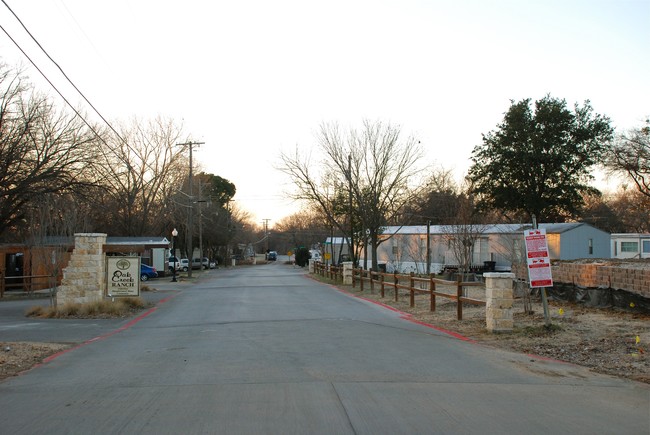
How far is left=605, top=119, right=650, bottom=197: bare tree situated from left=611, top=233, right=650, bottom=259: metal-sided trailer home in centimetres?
1019

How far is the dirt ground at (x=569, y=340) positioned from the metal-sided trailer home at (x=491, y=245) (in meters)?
16.8

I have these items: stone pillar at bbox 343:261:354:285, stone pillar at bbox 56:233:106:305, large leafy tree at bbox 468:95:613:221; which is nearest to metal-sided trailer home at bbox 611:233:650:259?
large leafy tree at bbox 468:95:613:221

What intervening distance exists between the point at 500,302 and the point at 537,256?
52.1 inches

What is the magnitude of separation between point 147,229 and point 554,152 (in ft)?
115

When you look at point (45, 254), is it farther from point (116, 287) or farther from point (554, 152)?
point (554, 152)

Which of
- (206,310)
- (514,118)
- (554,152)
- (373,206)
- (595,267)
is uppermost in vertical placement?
(514,118)

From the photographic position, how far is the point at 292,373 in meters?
8.20

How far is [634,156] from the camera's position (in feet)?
120

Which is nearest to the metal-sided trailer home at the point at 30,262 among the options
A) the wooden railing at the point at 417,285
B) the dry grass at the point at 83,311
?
the dry grass at the point at 83,311

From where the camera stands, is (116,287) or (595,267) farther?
(116,287)

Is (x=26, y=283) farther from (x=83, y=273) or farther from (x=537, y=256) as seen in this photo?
(x=537, y=256)

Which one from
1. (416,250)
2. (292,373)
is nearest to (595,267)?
(292,373)

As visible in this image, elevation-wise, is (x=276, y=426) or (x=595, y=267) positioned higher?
(x=595, y=267)

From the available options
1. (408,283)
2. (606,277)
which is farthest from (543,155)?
(606,277)
